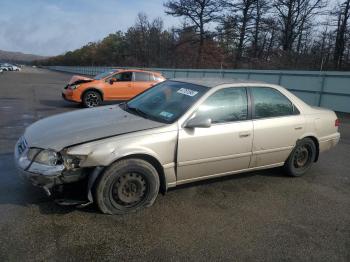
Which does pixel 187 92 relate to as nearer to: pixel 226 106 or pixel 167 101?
pixel 167 101

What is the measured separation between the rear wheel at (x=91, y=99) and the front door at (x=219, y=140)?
29.8 feet

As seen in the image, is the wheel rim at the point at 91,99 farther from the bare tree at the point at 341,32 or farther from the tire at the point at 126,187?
the bare tree at the point at 341,32

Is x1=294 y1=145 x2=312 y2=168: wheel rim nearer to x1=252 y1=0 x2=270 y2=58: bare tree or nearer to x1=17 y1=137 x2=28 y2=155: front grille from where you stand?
x1=17 y1=137 x2=28 y2=155: front grille

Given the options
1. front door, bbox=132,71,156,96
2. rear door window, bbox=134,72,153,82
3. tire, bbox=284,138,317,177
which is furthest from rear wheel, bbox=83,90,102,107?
tire, bbox=284,138,317,177

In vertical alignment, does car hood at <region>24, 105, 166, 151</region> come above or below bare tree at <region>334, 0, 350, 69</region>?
below

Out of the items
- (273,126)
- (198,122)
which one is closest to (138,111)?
(198,122)

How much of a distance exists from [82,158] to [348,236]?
113 inches

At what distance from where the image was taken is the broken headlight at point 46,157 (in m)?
3.39

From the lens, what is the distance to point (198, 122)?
3855 mm

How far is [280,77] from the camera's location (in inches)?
651

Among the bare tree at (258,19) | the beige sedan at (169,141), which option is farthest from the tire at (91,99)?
the bare tree at (258,19)

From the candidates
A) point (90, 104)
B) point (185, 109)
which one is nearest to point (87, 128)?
point (185, 109)

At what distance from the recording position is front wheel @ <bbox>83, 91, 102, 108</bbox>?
12.5 m

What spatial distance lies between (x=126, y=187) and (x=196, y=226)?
0.87 meters
